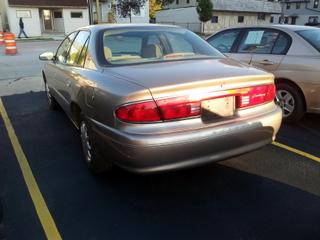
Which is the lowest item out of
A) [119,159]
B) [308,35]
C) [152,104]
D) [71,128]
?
[71,128]

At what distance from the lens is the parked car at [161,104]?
2.82 meters

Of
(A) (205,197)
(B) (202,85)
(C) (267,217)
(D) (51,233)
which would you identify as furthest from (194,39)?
(D) (51,233)

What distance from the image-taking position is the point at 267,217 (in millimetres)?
3008

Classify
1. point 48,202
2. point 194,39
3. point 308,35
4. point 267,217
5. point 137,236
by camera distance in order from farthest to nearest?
point 308,35 → point 194,39 → point 48,202 → point 267,217 → point 137,236

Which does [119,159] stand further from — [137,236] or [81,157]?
[81,157]

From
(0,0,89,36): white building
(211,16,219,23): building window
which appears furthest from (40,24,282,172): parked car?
(211,16,219,23): building window

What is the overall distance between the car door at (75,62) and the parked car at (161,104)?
4cm

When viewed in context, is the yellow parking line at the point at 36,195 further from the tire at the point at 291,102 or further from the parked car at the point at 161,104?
the tire at the point at 291,102

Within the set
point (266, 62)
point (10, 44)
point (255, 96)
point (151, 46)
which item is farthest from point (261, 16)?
point (255, 96)

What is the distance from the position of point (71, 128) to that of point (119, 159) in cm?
270

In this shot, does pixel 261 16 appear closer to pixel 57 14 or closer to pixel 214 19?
pixel 214 19

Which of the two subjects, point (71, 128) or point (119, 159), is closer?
point (119, 159)

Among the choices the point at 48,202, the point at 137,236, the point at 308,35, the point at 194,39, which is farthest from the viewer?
the point at 308,35

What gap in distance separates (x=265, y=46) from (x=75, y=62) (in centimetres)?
318
